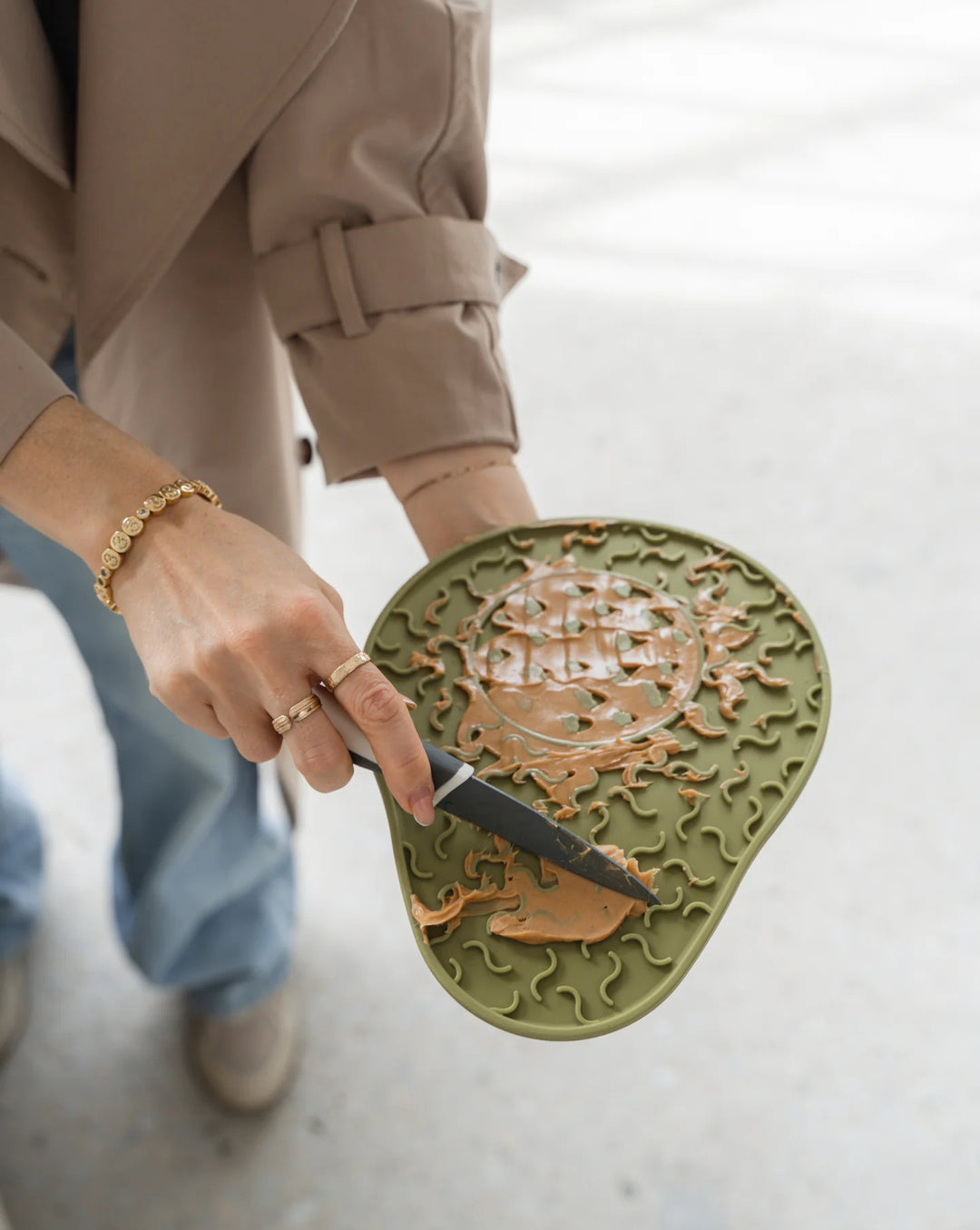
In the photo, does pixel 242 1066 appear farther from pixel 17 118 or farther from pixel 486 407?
pixel 17 118

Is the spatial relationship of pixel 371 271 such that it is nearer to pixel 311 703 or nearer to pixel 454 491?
pixel 454 491

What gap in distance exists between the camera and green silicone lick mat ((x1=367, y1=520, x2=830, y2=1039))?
0.60 metres

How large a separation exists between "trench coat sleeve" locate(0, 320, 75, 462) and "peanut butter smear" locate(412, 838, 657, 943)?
34 centimetres

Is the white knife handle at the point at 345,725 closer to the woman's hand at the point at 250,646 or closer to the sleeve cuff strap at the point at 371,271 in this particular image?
the woman's hand at the point at 250,646

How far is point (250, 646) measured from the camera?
563mm

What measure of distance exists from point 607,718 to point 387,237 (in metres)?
0.33

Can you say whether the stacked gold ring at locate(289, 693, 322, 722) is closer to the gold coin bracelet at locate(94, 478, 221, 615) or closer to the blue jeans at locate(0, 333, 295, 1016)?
the gold coin bracelet at locate(94, 478, 221, 615)

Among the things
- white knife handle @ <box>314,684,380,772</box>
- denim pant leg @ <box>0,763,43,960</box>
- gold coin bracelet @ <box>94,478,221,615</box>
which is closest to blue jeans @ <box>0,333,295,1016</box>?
denim pant leg @ <box>0,763,43,960</box>

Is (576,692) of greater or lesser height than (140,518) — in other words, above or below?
below

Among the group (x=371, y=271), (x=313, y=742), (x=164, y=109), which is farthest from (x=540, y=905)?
(x=164, y=109)

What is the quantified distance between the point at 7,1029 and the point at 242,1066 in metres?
0.29

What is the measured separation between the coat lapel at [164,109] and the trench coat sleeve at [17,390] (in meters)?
0.12

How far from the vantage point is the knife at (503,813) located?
60 cm

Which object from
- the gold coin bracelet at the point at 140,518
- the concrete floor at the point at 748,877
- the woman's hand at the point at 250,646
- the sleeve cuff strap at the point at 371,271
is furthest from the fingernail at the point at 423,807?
the concrete floor at the point at 748,877
